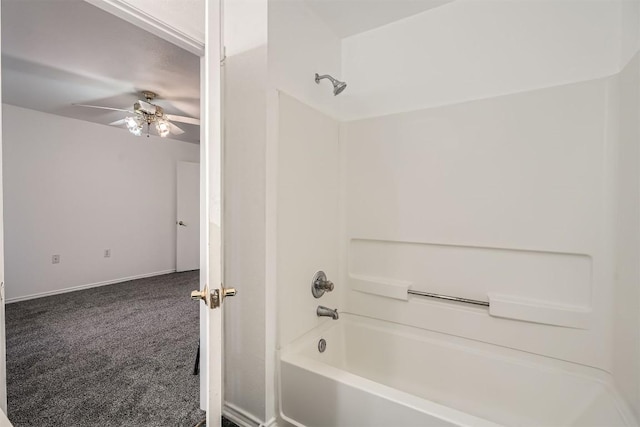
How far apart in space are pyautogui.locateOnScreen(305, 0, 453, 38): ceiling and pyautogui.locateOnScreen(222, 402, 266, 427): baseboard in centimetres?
228

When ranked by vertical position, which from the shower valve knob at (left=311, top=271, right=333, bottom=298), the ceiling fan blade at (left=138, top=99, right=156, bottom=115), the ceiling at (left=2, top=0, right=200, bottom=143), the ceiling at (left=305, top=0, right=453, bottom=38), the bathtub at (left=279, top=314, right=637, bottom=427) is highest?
the ceiling at (left=2, top=0, right=200, bottom=143)

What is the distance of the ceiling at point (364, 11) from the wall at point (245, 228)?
2.06ft

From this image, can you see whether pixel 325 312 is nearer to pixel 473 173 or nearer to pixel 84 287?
pixel 473 173

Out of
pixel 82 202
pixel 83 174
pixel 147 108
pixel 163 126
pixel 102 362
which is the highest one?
pixel 147 108

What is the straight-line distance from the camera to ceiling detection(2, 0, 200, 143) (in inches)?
73.2

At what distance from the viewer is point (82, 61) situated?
7.78ft

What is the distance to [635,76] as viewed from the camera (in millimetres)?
1134

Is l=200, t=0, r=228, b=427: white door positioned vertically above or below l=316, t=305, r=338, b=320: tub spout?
above

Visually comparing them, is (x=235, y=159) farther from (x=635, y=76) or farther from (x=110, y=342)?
(x=110, y=342)

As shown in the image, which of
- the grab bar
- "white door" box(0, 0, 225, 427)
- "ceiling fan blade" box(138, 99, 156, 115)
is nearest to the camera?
"white door" box(0, 0, 225, 427)

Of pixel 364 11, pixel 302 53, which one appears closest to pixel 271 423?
pixel 302 53

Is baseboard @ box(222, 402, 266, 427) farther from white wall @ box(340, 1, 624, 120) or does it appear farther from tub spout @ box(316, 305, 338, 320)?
white wall @ box(340, 1, 624, 120)

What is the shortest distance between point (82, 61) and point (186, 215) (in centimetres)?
272

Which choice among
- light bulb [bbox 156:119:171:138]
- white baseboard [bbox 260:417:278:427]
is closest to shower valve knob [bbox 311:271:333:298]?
white baseboard [bbox 260:417:278:427]
